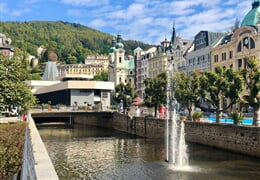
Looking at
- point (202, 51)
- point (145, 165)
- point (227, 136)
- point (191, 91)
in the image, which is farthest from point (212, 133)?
point (202, 51)

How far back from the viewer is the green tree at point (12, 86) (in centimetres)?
3297

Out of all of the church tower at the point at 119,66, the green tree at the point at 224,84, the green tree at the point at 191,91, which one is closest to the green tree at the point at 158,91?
the green tree at the point at 191,91

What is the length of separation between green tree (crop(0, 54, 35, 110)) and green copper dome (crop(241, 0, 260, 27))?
135 ft

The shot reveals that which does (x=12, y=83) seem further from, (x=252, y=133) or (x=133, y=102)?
(x=133, y=102)

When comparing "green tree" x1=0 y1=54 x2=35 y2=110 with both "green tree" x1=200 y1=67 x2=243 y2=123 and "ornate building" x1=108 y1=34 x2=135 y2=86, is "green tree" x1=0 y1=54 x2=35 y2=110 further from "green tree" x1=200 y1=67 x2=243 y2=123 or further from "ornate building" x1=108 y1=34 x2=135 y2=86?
"ornate building" x1=108 y1=34 x2=135 y2=86

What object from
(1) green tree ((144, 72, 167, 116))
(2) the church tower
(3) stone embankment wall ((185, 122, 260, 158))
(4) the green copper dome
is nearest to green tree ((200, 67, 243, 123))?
(3) stone embankment wall ((185, 122, 260, 158))

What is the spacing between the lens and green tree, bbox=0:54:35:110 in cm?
3297

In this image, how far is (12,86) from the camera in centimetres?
3316

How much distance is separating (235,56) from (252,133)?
1428 inches

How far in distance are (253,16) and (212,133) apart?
3408 centimetres

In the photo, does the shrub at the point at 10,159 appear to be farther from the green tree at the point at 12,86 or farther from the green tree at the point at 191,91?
the green tree at the point at 191,91

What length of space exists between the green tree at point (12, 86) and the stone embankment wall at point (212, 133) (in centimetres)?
1720

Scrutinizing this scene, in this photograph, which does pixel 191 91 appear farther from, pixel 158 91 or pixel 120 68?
pixel 120 68

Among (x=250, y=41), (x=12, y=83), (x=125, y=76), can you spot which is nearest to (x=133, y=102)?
(x=250, y=41)
